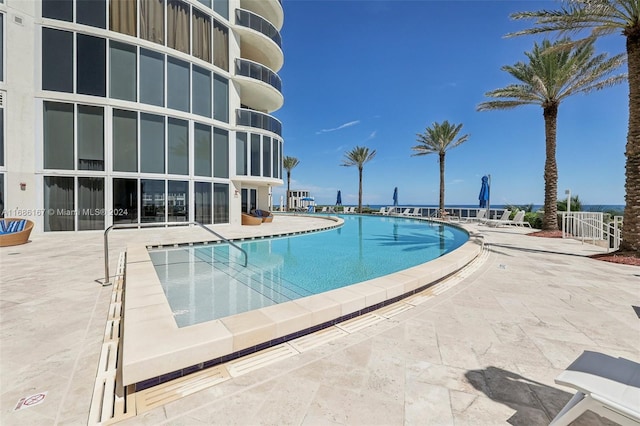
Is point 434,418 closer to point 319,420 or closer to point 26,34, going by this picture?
point 319,420

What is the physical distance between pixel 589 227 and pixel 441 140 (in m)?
15.2

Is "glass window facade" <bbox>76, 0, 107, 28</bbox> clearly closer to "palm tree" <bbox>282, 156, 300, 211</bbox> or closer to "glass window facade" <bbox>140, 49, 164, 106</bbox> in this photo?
"glass window facade" <bbox>140, 49, 164, 106</bbox>

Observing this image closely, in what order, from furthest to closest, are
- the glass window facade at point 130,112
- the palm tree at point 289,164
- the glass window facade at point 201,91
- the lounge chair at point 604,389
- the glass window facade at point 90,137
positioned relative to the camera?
the palm tree at point 289,164 → the glass window facade at point 201,91 → the glass window facade at point 90,137 → the glass window facade at point 130,112 → the lounge chair at point 604,389

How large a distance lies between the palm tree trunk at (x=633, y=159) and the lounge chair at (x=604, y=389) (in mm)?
9349

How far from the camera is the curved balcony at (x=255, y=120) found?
16.8 m

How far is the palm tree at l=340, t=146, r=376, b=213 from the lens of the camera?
112 feet

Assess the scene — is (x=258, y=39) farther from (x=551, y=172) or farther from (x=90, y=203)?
(x=551, y=172)

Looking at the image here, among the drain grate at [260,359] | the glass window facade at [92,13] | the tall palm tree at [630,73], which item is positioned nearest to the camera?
the drain grate at [260,359]

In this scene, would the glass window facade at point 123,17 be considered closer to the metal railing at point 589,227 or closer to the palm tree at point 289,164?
the metal railing at point 589,227

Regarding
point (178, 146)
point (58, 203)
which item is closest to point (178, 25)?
point (178, 146)

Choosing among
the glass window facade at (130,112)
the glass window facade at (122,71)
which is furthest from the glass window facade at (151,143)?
the glass window facade at (122,71)

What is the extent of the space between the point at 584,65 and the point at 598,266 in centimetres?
1056

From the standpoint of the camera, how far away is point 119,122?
12.5 meters

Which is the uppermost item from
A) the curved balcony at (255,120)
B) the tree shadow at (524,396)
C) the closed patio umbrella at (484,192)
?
the curved balcony at (255,120)
